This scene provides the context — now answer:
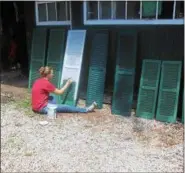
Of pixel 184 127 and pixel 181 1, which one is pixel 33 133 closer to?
pixel 184 127

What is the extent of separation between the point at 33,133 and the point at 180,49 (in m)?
3.01

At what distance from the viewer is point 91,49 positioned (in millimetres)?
7797

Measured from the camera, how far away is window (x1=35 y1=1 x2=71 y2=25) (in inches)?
341

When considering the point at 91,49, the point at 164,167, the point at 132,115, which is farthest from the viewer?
the point at 91,49

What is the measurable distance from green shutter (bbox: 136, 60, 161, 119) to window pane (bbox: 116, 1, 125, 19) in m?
1.19

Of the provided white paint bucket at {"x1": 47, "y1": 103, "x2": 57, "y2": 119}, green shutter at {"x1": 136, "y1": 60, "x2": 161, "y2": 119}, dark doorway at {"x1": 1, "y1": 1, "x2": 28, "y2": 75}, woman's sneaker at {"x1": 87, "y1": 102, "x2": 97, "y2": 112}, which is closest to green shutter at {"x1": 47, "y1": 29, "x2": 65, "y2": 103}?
woman's sneaker at {"x1": 87, "y1": 102, "x2": 97, "y2": 112}

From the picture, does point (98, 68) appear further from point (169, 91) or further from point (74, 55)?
point (169, 91)

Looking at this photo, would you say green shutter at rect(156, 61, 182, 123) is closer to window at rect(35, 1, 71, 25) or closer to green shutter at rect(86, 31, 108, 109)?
green shutter at rect(86, 31, 108, 109)

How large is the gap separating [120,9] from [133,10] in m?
0.34

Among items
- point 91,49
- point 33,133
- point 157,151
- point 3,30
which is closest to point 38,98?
point 33,133

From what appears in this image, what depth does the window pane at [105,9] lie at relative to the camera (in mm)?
7665

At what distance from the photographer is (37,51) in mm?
9102

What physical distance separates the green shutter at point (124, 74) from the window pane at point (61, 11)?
2.02 metres

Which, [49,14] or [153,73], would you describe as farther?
[49,14]
